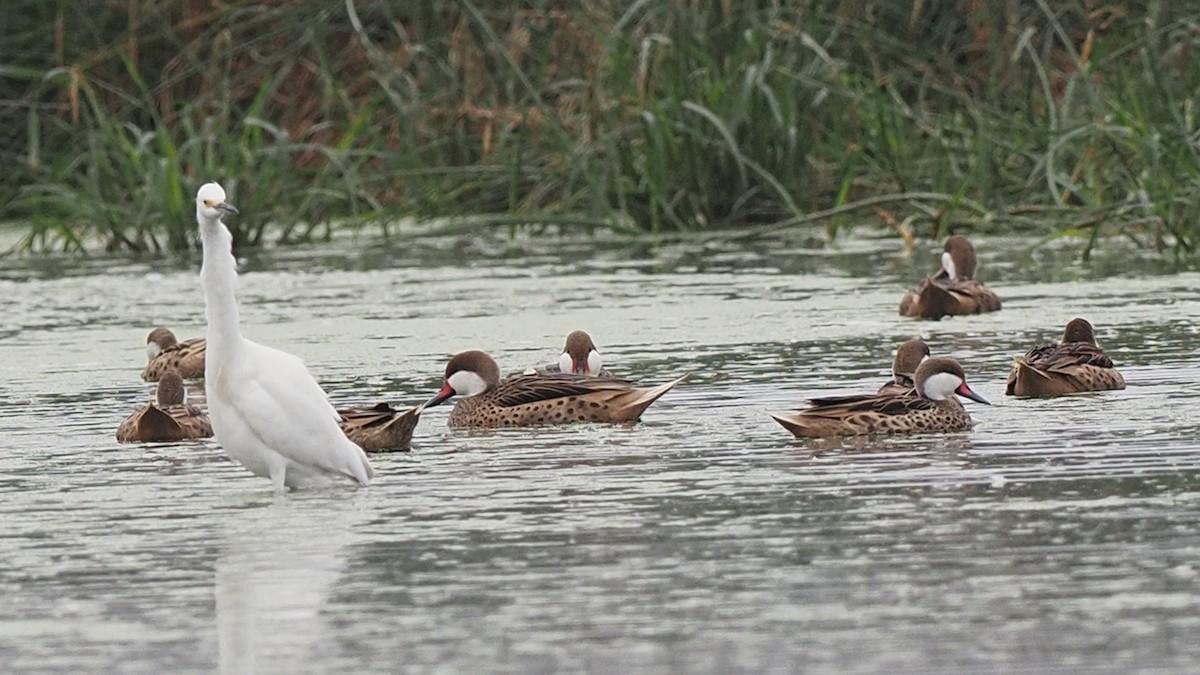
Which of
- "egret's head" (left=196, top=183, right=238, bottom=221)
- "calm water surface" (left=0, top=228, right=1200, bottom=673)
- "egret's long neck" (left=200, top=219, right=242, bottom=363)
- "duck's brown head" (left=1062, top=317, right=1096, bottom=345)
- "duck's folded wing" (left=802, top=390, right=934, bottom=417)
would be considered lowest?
"calm water surface" (left=0, top=228, right=1200, bottom=673)

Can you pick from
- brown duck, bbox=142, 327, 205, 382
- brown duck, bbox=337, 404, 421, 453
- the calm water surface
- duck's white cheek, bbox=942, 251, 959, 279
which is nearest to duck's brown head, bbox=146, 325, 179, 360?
brown duck, bbox=142, 327, 205, 382

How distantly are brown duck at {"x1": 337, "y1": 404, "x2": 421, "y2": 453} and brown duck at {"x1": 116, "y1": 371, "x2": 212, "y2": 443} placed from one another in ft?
2.10

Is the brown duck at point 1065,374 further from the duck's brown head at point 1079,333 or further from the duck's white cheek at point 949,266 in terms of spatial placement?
the duck's white cheek at point 949,266

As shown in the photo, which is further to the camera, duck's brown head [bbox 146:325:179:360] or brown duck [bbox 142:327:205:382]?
duck's brown head [bbox 146:325:179:360]

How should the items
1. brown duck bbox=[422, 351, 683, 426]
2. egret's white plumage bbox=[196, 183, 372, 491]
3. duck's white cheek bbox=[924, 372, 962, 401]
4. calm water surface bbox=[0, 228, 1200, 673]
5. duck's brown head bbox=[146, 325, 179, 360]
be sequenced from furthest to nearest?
duck's brown head bbox=[146, 325, 179, 360] < brown duck bbox=[422, 351, 683, 426] < duck's white cheek bbox=[924, 372, 962, 401] < egret's white plumage bbox=[196, 183, 372, 491] < calm water surface bbox=[0, 228, 1200, 673]

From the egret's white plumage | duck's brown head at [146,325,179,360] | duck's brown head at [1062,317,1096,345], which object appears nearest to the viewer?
the egret's white plumage

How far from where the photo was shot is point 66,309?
13336mm

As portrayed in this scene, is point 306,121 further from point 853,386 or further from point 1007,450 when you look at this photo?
point 1007,450

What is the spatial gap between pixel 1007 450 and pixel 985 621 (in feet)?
7.99

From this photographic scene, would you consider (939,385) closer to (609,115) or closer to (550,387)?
(550,387)

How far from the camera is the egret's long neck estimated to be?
7.35 metres

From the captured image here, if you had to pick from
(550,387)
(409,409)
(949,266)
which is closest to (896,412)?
(550,387)

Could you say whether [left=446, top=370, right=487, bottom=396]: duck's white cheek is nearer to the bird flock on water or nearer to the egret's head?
the bird flock on water

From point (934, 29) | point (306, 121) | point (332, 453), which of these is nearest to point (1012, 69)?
point (934, 29)
